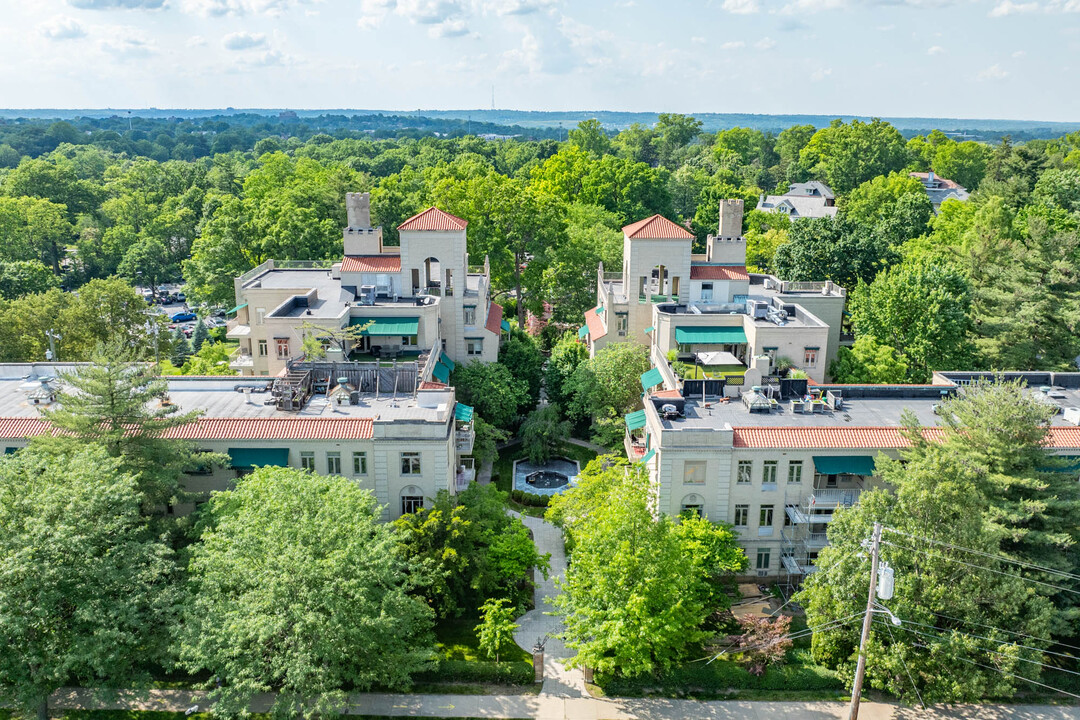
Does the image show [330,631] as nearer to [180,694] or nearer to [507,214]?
[180,694]

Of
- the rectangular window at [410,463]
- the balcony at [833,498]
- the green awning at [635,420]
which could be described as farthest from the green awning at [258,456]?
the balcony at [833,498]

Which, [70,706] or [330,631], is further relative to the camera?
[70,706]

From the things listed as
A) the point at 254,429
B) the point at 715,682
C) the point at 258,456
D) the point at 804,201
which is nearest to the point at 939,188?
the point at 804,201

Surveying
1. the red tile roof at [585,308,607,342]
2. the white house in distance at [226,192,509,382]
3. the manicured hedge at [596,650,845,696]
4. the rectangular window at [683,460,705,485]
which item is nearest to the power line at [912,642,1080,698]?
the manicured hedge at [596,650,845,696]

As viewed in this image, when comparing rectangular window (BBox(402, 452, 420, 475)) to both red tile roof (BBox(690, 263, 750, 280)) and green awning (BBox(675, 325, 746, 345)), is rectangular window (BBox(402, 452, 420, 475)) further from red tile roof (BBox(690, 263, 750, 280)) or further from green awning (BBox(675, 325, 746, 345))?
red tile roof (BBox(690, 263, 750, 280))

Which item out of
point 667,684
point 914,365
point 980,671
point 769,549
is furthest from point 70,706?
point 914,365

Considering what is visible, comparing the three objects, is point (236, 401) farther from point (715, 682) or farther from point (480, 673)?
point (715, 682)
